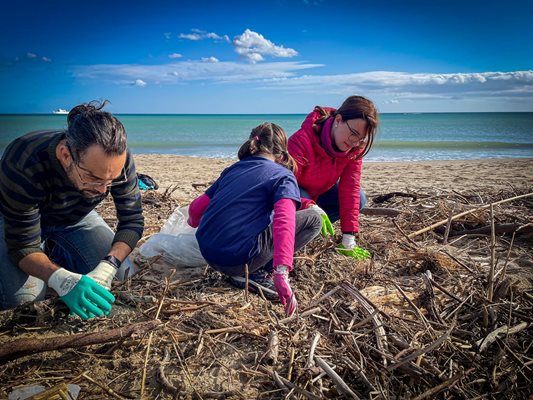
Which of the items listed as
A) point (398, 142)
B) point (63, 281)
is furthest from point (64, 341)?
point (398, 142)

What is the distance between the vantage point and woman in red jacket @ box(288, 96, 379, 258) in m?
3.10

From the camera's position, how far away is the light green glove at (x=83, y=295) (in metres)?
2.04

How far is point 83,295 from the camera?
2041 mm

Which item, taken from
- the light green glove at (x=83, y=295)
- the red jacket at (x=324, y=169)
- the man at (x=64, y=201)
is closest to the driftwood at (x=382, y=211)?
the red jacket at (x=324, y=169)

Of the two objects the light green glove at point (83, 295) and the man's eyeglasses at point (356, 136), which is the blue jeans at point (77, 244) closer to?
the light green glove at point (83, 295)

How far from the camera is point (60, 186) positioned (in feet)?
7.70

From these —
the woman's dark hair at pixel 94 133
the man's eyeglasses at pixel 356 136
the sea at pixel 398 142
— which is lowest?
the sea at pixel 398 142

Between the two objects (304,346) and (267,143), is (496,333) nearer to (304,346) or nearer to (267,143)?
(304,346)

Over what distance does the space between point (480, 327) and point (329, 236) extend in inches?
60.8

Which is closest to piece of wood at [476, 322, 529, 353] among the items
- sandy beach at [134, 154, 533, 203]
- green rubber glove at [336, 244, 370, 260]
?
green rubber glove at [336, 244, 370, 260]

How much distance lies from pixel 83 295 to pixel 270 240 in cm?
111

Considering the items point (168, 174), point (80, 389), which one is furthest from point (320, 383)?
point (168, 174)

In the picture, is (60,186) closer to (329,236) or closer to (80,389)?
(80,389)

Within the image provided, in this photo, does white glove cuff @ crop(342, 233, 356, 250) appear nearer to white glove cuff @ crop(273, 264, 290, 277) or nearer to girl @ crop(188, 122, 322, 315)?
girl @ crop(188, 122, 322, 315)
